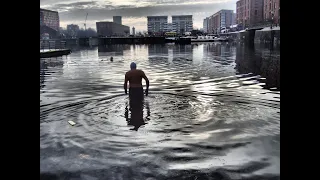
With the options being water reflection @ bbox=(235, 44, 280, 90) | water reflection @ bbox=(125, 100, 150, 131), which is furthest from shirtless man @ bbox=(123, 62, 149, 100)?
water reflection @ bbox=(235, 44, 280, 90)

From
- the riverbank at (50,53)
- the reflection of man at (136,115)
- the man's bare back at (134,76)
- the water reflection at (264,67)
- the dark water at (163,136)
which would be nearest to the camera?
the dark water at (163,136)

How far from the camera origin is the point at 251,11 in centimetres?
12569

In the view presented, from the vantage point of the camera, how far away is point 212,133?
8.66m

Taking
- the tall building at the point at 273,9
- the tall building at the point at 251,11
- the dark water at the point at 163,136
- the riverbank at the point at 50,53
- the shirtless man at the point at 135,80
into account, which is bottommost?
the dark water at the point at 163,136

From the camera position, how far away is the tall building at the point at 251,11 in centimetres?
12181

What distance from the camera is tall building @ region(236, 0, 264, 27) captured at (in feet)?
400

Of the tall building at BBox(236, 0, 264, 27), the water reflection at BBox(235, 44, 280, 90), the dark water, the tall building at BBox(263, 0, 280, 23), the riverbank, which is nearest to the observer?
the dark water

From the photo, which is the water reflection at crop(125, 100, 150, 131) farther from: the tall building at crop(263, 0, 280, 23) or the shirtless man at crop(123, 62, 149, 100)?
the tall building at crop(263, 0, 280, 23)

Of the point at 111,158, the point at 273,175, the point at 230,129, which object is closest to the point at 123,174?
the point at 111,158

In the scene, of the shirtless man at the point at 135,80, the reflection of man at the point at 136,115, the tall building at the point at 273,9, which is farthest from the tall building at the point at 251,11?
the reflection of man at the point at 136,115

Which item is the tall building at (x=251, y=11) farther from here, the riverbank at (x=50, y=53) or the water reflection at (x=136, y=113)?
the water reflection at (x=136, y=113)
